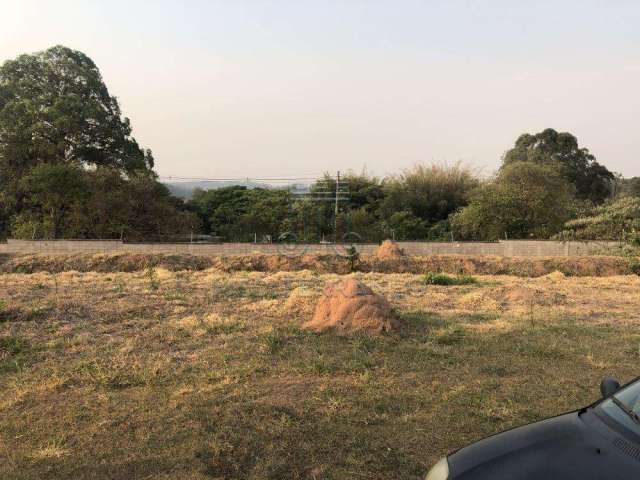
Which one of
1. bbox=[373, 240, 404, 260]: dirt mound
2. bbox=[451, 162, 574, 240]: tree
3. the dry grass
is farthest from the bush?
bbox=[451, 162, 574, 240]: tree

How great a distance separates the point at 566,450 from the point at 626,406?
601mm

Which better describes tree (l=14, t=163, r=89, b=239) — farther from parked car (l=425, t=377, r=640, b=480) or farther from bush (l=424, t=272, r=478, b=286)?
parked car (l=425, t=377, r=640, b=480)

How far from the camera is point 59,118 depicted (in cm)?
2256

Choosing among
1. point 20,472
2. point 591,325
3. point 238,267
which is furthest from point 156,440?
point 238,267

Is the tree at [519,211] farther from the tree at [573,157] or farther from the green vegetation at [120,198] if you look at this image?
the tree at [573,157]

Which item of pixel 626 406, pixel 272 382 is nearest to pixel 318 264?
pixel 272 382

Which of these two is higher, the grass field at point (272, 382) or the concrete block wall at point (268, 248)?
the concrete block wall at point (268, 248)

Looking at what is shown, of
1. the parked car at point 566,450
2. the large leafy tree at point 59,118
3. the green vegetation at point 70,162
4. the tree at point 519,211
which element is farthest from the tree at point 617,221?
the large leafy tree at point 59,118

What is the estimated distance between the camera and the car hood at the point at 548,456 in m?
2.12

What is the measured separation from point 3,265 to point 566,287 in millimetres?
17456

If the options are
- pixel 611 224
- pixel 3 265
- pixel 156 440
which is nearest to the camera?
pixel 156 440

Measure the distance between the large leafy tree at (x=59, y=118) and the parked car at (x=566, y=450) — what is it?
81.5ft

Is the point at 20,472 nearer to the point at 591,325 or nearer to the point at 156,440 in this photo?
the point at 156,440

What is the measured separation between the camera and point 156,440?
368 centimetres
